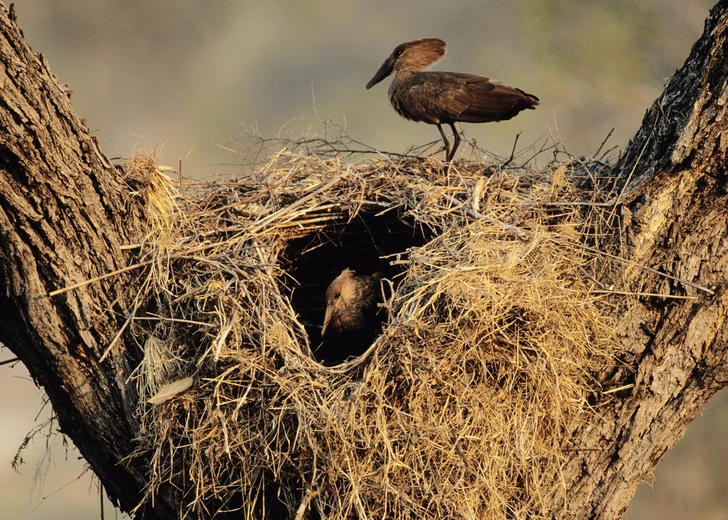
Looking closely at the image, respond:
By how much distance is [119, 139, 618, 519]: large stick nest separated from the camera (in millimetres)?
2771

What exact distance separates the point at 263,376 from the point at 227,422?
0.22 metres

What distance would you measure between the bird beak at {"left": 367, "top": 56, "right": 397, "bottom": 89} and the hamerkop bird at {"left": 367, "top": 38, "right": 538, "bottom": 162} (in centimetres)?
20

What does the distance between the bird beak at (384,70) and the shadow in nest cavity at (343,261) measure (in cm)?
130

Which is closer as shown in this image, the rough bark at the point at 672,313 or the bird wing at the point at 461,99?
the rough bark at the point at 672,313

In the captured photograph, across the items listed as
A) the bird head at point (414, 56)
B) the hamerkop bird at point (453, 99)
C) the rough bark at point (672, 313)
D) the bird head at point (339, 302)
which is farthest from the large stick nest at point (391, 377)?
the bird head at point (414, 56)

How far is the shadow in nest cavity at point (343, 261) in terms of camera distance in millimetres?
3859

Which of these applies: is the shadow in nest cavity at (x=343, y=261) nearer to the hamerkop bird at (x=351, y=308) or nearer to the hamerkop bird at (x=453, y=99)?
the hamerkop bird at (x=351, y=308)

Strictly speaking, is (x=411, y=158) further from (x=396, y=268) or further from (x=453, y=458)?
(x=453, y=458)

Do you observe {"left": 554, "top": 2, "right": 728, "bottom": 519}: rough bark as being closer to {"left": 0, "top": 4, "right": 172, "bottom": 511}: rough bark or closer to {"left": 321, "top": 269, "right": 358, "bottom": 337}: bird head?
{"left": 321, "top": 269, "right": 358, "bottom": 337}: bird head

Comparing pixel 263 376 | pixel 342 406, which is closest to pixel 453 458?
pixel 342 406

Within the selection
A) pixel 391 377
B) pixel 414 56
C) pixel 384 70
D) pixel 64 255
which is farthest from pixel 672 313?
pixel 384 70

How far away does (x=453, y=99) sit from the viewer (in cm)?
429

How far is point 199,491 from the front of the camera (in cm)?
292

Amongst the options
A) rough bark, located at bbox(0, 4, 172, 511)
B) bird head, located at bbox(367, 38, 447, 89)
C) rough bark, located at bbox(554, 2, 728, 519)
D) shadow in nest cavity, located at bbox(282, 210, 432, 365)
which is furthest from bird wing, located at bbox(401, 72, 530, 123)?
rough bark, located at bbox(0, 4, 172, 511)
